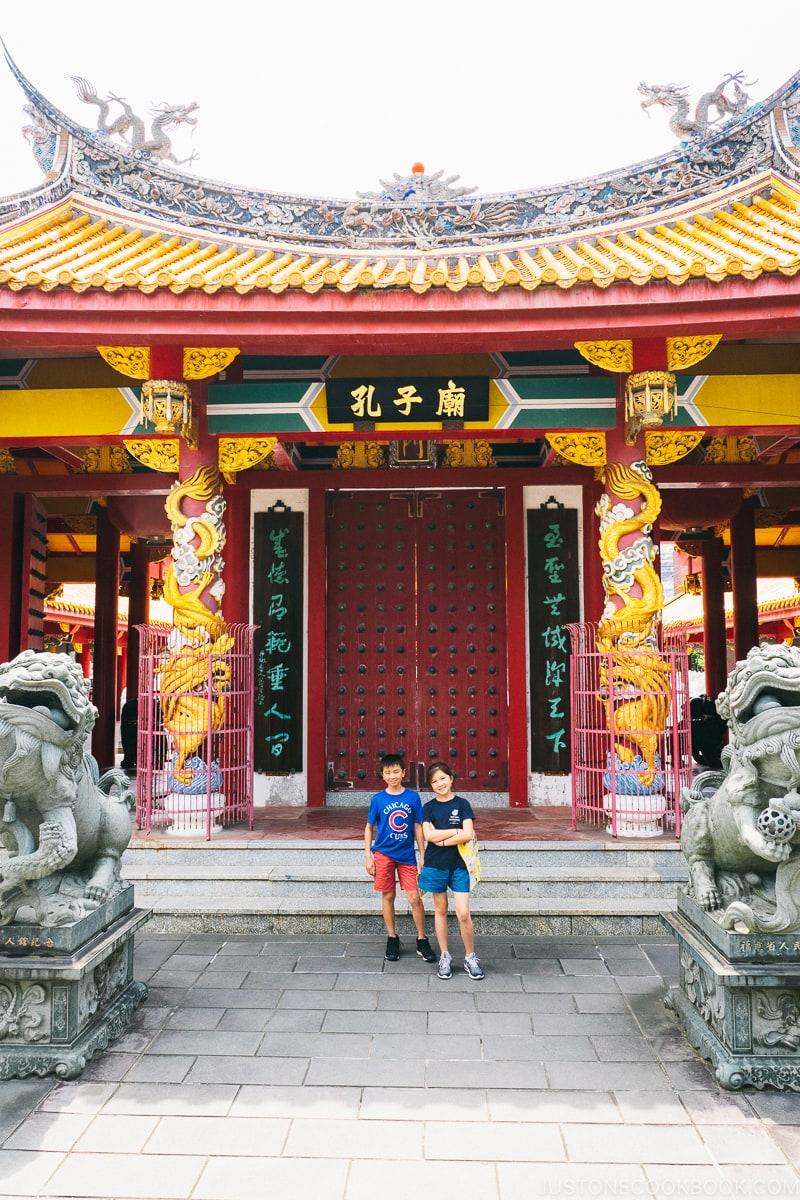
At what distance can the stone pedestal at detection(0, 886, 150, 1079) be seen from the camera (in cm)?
324

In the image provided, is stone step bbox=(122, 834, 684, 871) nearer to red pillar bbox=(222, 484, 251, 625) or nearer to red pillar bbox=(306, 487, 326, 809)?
red pillar bbox=(306, 487, 326, 809)

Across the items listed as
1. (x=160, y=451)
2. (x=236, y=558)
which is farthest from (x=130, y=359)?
(x=236, y=558)

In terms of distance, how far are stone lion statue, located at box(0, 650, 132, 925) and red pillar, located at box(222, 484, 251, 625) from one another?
430cm

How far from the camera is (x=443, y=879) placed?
4383 millimetres

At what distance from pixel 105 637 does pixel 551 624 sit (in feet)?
20.2

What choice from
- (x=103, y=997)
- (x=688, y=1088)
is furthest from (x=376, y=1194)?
(x=103, y=997)

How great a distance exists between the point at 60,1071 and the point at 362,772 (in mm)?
4848

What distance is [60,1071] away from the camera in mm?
3217

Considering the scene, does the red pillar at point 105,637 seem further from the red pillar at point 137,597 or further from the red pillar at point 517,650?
the red pillar at point 517,650

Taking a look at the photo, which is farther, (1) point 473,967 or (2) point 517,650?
(2) point 517,650

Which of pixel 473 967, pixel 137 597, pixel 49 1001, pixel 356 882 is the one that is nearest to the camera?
pixel 49 1001

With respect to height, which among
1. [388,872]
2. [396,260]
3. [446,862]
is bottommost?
[388,872]

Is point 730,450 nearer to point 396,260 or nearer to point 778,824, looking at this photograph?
point 396,260

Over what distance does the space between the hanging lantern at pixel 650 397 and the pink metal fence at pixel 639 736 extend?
1.67 metres
